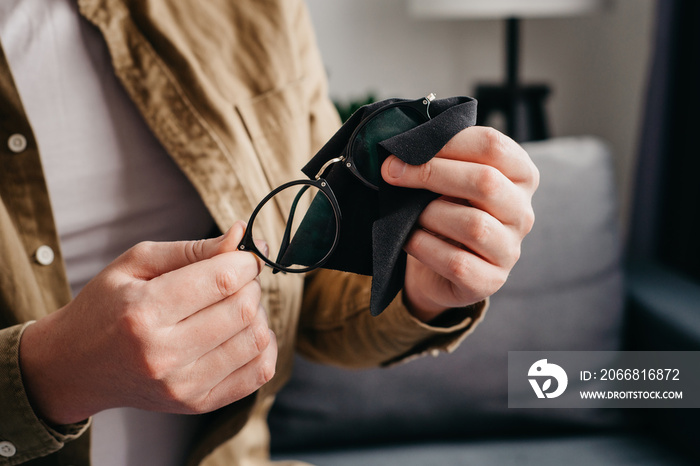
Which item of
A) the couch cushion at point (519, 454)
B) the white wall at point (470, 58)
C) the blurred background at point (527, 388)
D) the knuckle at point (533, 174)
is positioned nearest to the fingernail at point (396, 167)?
the knuckle at point (533, 174)

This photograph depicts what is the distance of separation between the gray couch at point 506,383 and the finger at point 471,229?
68 centimetres

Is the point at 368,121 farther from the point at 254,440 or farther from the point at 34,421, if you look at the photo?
the point at 254,440

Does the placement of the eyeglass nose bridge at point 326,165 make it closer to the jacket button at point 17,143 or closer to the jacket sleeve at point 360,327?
the jacket sleeve at point 360,327

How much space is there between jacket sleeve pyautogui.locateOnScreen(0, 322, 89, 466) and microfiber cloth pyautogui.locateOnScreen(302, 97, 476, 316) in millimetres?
300

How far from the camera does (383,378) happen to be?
1.21 m

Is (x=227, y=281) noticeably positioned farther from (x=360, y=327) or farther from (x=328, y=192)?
(x=360, y=327)

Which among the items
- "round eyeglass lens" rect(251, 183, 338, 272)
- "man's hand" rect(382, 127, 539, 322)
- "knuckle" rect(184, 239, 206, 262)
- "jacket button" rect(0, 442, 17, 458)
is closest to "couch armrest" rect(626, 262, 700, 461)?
"man's hand" rect(382, 127, 539, 322)

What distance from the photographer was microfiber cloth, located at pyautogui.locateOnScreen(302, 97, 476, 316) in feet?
1.61

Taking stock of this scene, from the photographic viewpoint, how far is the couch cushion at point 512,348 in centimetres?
119

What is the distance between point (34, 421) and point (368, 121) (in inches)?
16.3

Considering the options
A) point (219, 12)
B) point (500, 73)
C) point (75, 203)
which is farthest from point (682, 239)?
point (75, 203)

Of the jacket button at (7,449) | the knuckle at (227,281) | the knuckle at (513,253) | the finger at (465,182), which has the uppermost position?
the finger at (465,182)

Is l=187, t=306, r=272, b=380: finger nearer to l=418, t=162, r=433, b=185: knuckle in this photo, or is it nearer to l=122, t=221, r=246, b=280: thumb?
l=122, t=221, r=246, b=280: thumb

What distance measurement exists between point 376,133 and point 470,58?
178 cm
